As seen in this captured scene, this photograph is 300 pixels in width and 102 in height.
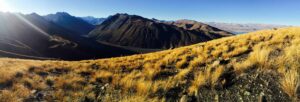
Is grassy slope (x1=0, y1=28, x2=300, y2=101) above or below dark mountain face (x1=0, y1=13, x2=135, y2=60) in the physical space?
above

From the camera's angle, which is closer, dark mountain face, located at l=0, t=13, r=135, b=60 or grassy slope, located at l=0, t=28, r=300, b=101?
grassy slope, located at l=0, t=28, r=300, b=101

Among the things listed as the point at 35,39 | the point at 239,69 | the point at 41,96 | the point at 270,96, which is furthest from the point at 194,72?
the point at 35,39

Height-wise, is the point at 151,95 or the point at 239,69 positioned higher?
the point at 239,69

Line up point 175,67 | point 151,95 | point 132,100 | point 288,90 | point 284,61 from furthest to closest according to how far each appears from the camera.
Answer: point 175,67
point 284,61
point 151,95
point 132,100
point 288,90

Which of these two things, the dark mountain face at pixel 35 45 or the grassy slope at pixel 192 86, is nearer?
the grassy slope at pixel 192 86

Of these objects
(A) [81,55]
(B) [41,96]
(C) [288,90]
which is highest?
(C) [288,90]

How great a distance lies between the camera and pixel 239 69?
26.9ft

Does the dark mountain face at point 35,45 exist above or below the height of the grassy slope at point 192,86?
below

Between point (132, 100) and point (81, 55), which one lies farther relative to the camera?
point (81, 55)

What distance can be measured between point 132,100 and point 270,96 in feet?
10.5

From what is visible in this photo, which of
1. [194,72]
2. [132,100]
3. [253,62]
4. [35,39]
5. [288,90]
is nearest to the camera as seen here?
[288,90]

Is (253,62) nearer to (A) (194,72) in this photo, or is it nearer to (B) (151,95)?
(A) (194,72)

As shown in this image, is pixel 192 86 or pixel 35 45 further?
pixel 35 45

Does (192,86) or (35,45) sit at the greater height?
(192,86)
